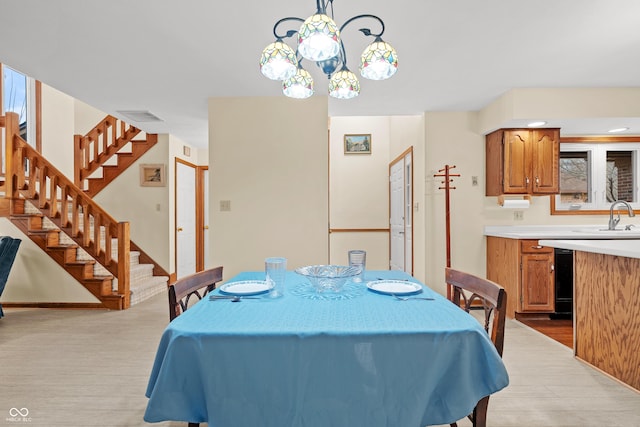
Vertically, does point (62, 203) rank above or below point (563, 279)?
above

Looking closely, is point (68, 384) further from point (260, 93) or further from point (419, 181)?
point (419, 181)

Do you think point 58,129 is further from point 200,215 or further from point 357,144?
point 357,144

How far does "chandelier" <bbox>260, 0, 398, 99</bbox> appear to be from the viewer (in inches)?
52.0

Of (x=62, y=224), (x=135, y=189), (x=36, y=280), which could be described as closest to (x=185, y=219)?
(x=135, y=189)

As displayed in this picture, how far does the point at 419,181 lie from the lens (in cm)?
437

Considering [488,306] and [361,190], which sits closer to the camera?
[488,306]

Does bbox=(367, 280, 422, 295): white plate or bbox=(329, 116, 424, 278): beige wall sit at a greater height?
bbox=(329, 116, 424, 278): beige wall

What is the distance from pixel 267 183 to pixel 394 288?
2445 mm

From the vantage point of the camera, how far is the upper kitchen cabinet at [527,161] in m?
3.90

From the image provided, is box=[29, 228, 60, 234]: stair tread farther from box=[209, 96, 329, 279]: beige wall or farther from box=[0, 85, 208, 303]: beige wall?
box=[209, 96, 329, 279]: beige wall

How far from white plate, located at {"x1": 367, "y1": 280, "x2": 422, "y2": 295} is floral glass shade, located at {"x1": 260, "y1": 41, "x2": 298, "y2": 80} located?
1.05m

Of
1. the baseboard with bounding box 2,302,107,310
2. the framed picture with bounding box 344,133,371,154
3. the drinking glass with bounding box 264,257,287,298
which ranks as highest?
the framed picture with bounding box 344,133,371,154

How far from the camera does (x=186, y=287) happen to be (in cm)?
159
